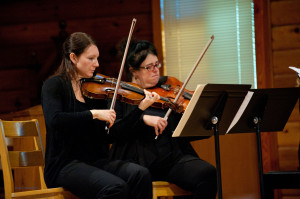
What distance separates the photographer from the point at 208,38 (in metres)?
3.42

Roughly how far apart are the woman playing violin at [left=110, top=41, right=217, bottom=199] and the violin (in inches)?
2.6

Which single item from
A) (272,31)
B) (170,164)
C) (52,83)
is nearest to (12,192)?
(52,83)

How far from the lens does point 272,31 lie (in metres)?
3.32

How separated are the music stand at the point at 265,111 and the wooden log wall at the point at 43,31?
5.48 ft

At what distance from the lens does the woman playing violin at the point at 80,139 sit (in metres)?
1.98

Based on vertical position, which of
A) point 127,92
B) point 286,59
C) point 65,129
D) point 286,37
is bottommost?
point 65,129

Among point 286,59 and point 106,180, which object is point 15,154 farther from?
point 286,59

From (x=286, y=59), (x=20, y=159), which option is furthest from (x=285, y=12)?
(x=20, y=159)

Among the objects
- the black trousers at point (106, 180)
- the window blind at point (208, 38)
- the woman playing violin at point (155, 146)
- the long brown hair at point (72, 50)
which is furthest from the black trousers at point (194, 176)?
the window blind at point (208, 38)

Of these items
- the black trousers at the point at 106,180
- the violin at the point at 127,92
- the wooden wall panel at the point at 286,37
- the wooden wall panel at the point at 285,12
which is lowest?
the black trousers at the point at 106,180

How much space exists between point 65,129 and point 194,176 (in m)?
0.69

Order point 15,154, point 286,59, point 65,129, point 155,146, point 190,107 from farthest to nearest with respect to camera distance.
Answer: point 286,59
point 155,146
point 15,154
point 65,129
point 190,107

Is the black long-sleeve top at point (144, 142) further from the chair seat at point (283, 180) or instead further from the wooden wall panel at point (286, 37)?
the wooden wall panel at point (286, 37)

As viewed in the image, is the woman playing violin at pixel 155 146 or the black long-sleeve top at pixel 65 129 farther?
the woman playing violin at pixel 155 146
